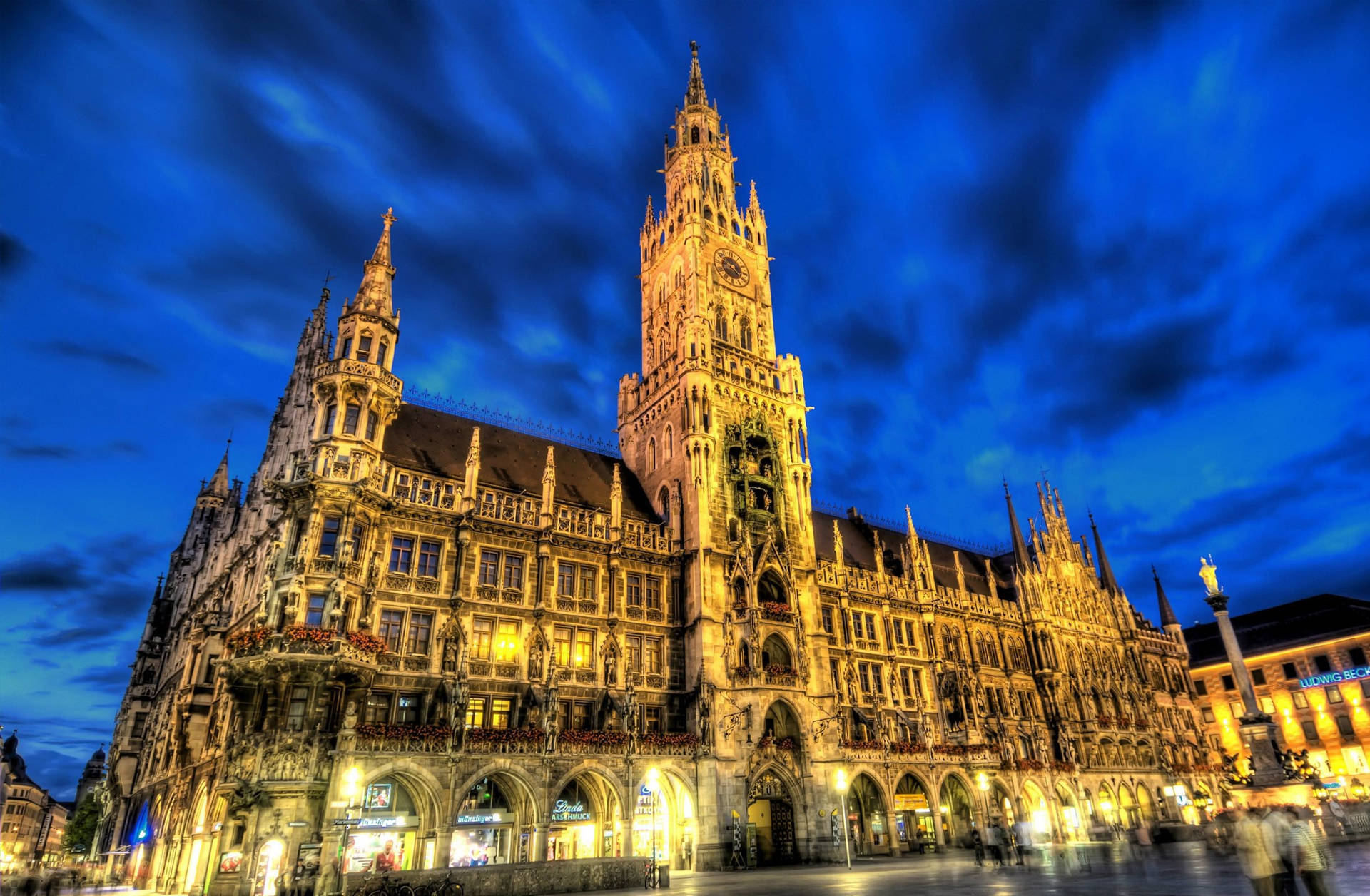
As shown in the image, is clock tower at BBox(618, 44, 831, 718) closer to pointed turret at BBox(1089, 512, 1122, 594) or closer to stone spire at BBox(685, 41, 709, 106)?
stone spire at BBox(685, 41, 709, 106)

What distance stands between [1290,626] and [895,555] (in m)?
50.2

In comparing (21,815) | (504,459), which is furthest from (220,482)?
(21,815)

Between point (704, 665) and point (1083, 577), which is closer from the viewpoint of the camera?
point (704, 665)

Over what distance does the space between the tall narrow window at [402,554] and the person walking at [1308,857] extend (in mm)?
34050

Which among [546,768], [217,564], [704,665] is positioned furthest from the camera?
[217,564]

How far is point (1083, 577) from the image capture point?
247 ft

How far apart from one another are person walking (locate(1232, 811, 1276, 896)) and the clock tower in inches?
1239

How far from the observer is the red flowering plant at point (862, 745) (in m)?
48.6

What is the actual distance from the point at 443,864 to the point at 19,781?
151598mm

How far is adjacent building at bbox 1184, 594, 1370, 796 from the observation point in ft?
245

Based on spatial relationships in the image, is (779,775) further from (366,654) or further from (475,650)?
(366,654)

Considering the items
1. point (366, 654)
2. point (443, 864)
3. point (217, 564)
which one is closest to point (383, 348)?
point (366, 654)

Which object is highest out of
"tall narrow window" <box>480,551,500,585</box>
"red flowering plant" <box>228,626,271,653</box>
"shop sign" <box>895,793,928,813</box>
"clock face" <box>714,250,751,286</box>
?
"clock face" <box>714,250,751,286</box>

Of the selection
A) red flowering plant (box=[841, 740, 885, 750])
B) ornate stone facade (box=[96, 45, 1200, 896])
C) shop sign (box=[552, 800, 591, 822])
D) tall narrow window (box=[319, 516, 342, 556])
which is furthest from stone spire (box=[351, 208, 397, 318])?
red flowering plant (box=[841, 740, 885, 750])
